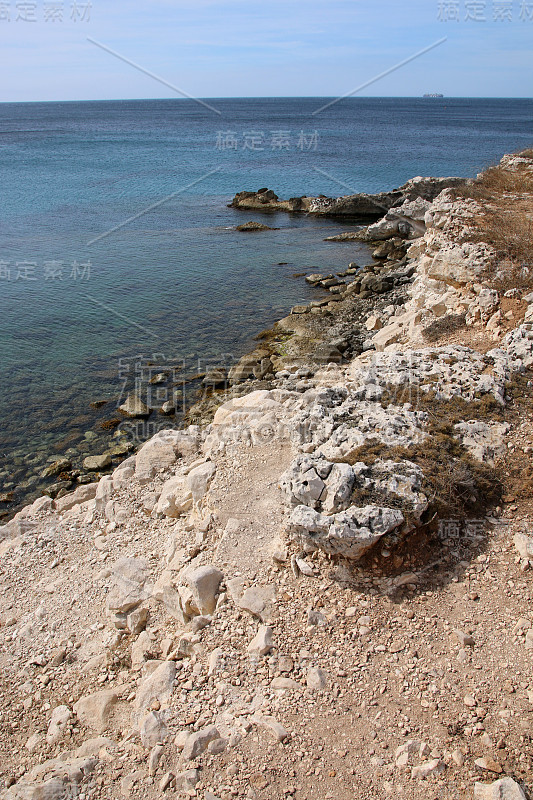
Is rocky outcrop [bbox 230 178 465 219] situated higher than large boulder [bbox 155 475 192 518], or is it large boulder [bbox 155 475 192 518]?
rocky outcrop [bbox 230 178 465 219]

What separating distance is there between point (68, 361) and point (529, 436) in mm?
17384

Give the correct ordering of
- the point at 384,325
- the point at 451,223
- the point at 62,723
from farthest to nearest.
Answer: the point at 384,325
the point at 451,223
the point at 62,723

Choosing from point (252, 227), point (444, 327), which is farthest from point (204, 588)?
point (252, 227)

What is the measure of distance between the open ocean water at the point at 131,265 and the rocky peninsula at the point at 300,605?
614 centimetres

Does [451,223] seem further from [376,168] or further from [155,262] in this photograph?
[376,168]

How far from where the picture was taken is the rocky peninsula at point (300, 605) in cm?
641

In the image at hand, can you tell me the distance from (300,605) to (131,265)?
2814 centimetres

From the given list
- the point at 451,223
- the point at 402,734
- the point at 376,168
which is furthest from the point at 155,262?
the point at 376,168

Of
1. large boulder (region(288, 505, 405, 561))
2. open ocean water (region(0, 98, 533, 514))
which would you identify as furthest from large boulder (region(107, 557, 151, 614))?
open ocean water (region(0, 98, 533, 514))

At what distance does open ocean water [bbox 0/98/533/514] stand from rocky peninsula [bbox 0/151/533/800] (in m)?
6.14

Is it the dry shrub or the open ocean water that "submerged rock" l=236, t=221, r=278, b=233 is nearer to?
the open ocean water

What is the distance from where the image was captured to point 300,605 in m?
7.92

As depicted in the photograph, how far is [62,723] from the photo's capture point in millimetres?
7914

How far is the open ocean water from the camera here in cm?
1927
